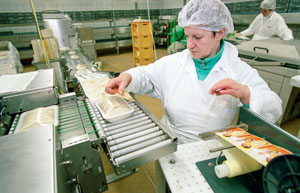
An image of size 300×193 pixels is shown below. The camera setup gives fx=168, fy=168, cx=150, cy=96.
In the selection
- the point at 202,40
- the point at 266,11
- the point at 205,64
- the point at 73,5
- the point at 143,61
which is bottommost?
the point at 143,61

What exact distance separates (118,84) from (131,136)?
50 cm

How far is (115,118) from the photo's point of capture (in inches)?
33.8

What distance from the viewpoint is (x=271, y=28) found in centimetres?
327

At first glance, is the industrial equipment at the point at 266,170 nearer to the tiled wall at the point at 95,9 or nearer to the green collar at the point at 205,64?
the green collar at the point at 205,64

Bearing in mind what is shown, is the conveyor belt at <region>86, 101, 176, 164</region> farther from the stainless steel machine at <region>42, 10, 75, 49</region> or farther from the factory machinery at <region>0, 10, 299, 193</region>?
the stainless steel machine at <region>42, 10, 75, 49</region>

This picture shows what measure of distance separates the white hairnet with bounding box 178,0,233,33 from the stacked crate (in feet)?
11.8

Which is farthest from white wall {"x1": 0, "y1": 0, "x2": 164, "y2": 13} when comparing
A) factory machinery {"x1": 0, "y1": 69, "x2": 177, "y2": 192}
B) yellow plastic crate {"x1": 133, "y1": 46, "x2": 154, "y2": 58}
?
factory machinery {"x1": 0, "y1": 69, "x2": 177, "y2": 192}

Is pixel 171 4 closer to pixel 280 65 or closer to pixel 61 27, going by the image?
pixel 61 27

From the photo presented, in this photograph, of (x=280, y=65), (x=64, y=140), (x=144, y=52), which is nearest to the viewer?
(x=64, y=140)

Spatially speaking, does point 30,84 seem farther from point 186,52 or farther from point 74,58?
point 74,58

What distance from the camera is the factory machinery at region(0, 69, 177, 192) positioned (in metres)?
0.46

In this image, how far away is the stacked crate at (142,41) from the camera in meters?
4.44

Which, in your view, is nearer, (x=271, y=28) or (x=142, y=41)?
(x=271, y=28)

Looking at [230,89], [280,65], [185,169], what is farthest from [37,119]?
[280,65]
